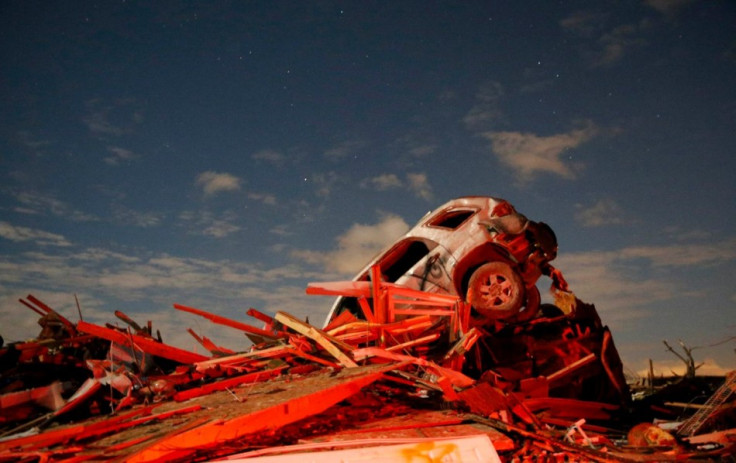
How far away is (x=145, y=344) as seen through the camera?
210 inches

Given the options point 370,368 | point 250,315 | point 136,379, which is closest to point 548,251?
point 370,368

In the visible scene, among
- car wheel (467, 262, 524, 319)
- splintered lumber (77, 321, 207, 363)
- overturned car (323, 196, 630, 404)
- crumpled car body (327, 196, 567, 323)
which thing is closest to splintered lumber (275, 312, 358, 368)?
splintered lumber (77, 321, 207, 363)

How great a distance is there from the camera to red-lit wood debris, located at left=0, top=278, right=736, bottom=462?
8.23 ft

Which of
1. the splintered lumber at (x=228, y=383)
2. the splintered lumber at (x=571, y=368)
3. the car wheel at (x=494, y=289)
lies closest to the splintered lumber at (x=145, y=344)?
the splintered lumber at (x=228, y=383)

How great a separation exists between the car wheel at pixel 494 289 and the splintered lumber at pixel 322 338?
332 centimetres

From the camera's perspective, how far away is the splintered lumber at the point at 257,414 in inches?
92.7

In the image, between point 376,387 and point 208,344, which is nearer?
point 376,387

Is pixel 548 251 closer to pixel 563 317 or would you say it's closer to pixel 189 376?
pixel 563 317

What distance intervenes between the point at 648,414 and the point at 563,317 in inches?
91.7

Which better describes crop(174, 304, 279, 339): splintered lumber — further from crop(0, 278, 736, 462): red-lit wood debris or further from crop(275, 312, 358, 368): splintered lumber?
crop(275, 312, 358, 368): splintered lumber

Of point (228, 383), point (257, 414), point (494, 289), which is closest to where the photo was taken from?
point (257, 414)

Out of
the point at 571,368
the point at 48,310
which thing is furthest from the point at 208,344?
the point at 571,368

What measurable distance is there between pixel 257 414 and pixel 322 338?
1928 mm

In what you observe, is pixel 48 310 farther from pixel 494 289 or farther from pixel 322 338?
pixel 494 289
